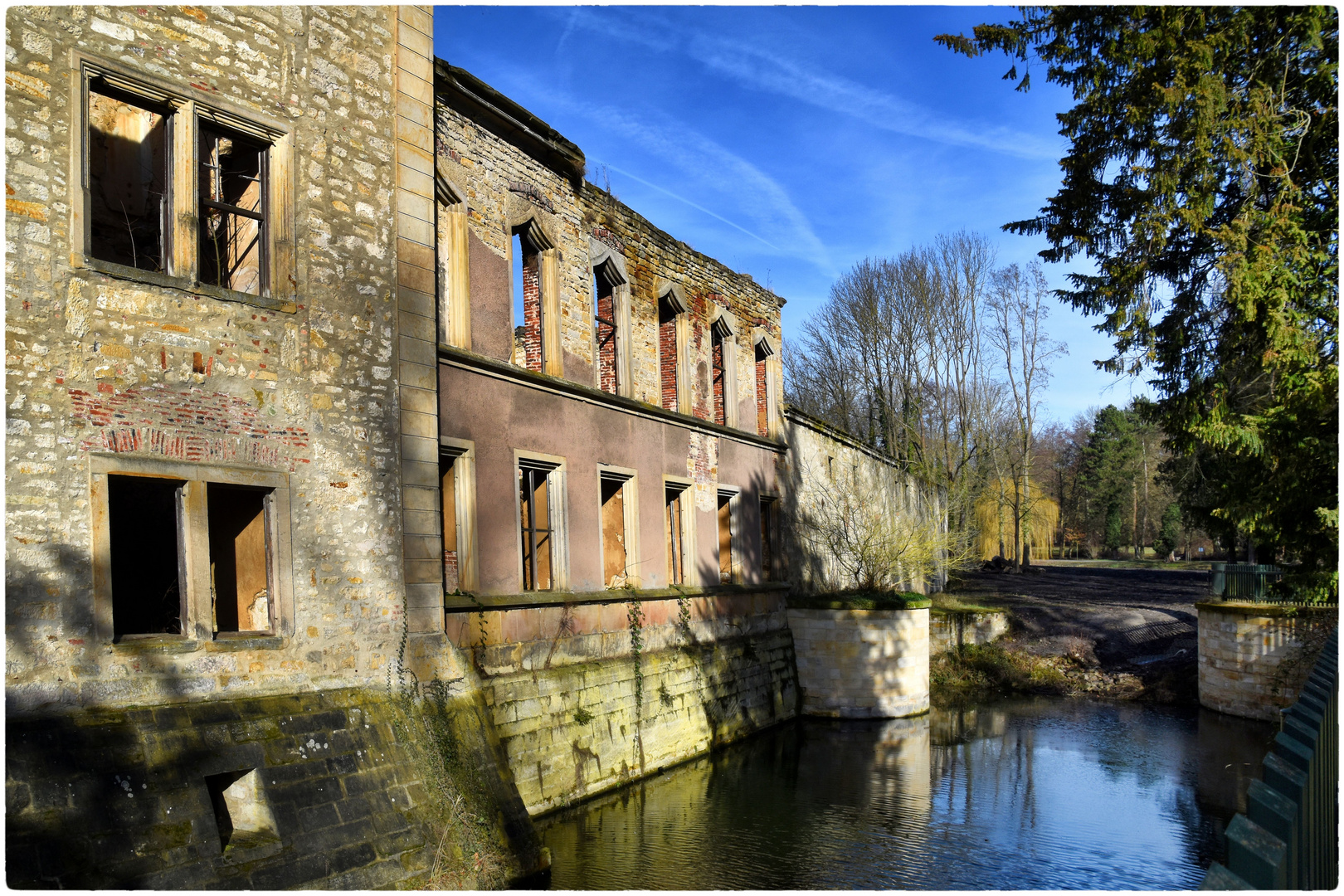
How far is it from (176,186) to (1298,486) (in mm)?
12882

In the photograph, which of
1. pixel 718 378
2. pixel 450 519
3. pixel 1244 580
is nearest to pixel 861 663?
pixel 718 378

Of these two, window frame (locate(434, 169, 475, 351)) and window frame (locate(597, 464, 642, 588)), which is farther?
window frame (locate(597, 464, 642, 588))

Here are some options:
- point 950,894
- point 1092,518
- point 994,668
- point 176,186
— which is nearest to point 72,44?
point 176,186

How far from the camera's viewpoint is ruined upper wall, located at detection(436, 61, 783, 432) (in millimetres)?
11992

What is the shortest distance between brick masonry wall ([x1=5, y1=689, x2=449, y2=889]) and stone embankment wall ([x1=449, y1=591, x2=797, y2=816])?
264cm

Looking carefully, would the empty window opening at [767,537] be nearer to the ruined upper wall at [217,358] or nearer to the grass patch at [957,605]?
the grass patch at [957,605]

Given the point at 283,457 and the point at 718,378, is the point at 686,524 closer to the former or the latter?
the point at 718,378

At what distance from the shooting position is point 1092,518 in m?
69.3

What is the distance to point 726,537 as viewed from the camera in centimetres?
1872

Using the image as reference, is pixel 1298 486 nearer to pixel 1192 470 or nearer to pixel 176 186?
pixel 176 186

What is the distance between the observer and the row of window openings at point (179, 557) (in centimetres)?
760

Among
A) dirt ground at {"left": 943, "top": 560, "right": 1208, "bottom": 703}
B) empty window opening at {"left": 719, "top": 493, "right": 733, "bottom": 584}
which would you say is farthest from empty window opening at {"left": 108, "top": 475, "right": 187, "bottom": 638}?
dirt ground at {"left": 943, "top": 560, "right": 1208, "bottom": 703}

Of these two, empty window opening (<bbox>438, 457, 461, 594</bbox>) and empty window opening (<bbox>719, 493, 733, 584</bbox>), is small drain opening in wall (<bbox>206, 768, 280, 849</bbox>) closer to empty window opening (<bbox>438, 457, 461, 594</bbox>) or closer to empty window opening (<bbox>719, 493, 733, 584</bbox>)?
empty window opening (<bbox>438, 457, 461, 594</bbox>)

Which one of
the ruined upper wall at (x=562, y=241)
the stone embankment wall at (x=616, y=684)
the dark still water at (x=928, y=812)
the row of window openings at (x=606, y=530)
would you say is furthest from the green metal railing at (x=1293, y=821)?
the ruined upper wall at (x=562, y=241)
